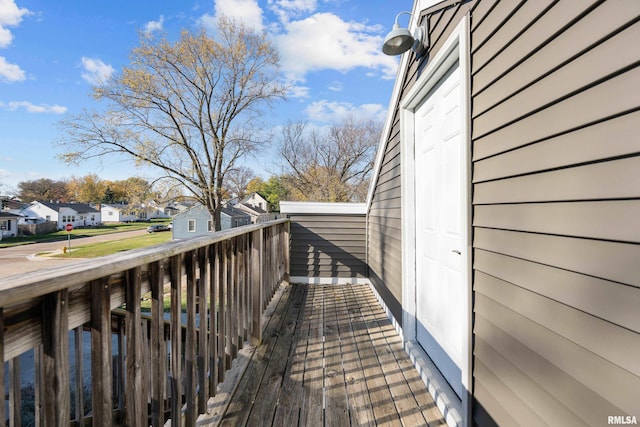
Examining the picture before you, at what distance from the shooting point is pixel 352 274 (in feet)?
15.9

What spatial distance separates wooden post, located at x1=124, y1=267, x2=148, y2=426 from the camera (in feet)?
3.14

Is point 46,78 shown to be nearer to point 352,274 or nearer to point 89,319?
point 352,274

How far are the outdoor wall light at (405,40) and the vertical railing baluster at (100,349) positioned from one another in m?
2.38

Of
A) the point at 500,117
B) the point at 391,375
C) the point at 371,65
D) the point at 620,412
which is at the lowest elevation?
the point at 391,375

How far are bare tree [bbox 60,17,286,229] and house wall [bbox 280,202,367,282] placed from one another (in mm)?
9302

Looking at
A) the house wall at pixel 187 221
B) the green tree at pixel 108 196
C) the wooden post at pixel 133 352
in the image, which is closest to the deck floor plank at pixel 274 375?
the wooden post at pixel 133 352

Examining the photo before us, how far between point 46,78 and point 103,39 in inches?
199

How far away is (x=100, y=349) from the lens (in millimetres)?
835

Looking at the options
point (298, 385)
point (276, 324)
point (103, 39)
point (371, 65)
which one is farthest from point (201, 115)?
point (298, 385)

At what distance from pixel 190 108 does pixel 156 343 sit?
13857mm

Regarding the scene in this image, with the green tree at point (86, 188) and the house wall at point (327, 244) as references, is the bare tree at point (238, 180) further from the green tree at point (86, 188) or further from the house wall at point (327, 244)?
the green tree at point (86, 188)

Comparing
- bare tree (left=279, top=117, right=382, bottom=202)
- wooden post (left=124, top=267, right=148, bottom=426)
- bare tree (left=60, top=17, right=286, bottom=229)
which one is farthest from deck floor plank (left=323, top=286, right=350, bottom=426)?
bare tree (left=279, top=117, right=382, bottom=202)
